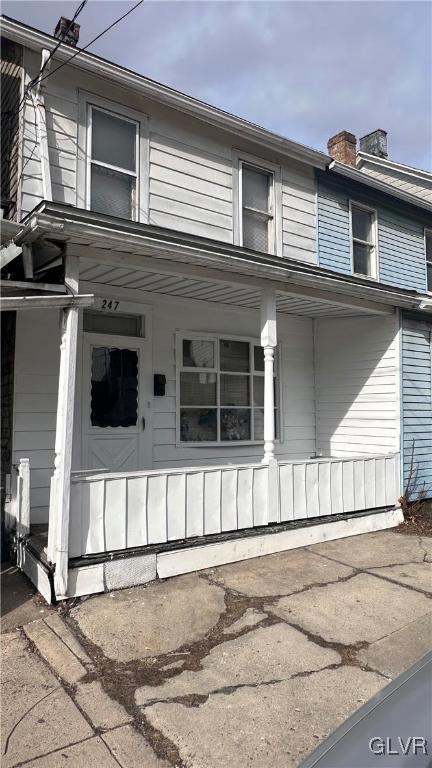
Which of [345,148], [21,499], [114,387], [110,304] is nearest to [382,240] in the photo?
[345,148]

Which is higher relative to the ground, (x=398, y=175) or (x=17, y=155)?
(x=398, y=175)

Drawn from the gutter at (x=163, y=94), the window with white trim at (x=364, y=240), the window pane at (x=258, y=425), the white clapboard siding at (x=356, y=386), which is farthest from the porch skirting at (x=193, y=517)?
the gutter at (x=163, y=94)

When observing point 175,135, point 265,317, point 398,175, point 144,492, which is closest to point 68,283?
point 144,492

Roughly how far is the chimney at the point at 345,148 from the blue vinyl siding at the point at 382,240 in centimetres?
165

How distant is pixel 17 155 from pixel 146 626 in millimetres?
5171

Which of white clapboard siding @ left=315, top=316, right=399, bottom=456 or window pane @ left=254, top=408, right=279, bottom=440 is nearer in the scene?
white clapboard siding @ left=315, top=316, right=399, bottom=456

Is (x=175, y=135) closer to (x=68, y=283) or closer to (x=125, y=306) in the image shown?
(x=125, y=306)

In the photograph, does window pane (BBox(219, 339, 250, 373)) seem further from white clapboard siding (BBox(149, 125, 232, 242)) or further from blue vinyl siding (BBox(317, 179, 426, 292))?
blue vinyl siding (BBox(317, 179, 426, 292))

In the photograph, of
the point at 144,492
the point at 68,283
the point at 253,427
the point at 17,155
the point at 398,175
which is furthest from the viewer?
the point at 398,175

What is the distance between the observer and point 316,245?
8.41 m

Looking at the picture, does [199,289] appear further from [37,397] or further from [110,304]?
[37,397]

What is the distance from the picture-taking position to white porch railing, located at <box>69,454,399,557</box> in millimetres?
4633

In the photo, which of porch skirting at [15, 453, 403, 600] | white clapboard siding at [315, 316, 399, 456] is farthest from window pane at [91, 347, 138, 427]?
white clapboard siding at [315, 316, 399, 456]

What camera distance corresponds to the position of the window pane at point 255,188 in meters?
7.73
